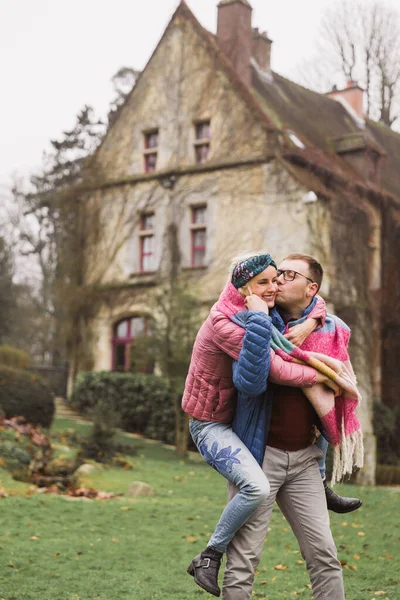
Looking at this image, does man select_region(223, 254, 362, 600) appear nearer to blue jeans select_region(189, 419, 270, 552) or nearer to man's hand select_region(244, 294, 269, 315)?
blue jeans select_region(189, 419, 270, 552)

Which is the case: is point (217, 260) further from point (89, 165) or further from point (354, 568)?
point (354, 568)

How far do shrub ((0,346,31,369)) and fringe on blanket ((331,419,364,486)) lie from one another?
17772 millimetres

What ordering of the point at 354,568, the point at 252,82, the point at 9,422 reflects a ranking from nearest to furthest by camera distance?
the point at 354,568
the point at 9,422
the point at 252,82

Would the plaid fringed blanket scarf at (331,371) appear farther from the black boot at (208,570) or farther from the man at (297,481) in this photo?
the black boot at (208,570)

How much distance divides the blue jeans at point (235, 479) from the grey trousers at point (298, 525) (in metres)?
0.10

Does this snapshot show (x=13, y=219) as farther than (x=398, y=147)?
Yes

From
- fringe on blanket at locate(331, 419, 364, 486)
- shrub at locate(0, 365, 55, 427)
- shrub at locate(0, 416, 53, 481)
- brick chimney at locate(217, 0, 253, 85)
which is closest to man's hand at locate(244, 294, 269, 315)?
fringe on blanket at locate(331, 419, 364, 486)

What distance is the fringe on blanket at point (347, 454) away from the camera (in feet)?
15.5

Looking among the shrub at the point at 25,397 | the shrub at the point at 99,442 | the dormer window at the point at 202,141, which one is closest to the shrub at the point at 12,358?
the shrub at the point at 25,397

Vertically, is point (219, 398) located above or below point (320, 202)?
below

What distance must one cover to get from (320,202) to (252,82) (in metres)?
5.01

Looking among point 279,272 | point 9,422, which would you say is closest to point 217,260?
point 9,422

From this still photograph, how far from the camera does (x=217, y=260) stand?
2438cm

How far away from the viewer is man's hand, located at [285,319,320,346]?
15.2 feet
